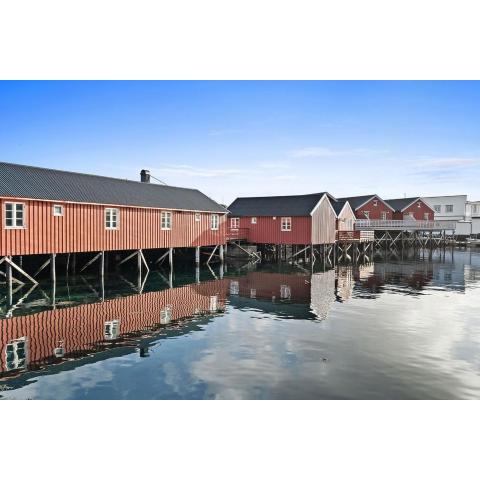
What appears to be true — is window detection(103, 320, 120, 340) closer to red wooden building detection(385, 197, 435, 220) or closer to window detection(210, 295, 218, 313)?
window detection(210, 295, 218, 313)

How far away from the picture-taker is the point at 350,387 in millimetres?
9070

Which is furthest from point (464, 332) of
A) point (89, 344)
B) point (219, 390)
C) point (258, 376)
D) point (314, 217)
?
point (314, 217)

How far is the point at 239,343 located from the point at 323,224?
30.5 metres

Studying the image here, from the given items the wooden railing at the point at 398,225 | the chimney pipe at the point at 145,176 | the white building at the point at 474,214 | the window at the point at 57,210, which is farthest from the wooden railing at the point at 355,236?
the window at the point at 57,210

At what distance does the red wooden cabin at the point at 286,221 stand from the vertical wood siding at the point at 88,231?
27.8ft

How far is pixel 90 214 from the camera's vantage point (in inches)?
981

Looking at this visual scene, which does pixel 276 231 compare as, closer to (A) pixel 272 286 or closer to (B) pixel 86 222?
(A) pixel 272 286

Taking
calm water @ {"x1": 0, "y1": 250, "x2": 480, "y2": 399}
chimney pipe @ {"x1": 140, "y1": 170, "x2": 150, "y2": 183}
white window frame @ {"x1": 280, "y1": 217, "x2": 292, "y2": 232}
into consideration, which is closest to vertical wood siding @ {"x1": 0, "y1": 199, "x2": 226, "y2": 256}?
calm water @ {"x1": 0, "y1": 250, "x2": 480, "y2": 399}

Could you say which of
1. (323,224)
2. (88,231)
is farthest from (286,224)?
(88,231)

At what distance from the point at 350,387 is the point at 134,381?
478cm

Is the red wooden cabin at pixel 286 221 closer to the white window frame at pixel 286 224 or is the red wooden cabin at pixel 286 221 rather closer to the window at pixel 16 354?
the white window frame at pixel 286 224

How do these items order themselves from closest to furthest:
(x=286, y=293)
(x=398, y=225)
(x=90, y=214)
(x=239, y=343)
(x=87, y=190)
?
(x=239, y=343), (x=286, y=293), (x=90, y=214), (x=87, y=190), (x=398, y=225)
